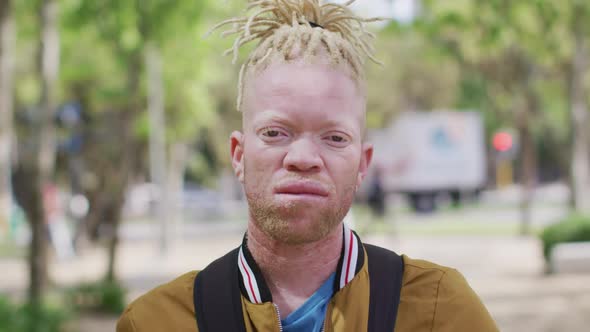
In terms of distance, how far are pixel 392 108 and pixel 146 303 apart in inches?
1510

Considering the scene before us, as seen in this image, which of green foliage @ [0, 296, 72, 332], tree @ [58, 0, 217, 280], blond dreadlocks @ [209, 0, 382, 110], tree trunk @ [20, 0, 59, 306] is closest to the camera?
blond dreadlocks @ [209, 0, 382, 110]

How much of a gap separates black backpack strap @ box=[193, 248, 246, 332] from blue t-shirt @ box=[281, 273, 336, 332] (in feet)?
0.40

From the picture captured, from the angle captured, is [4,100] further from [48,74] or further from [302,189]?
[302,189]

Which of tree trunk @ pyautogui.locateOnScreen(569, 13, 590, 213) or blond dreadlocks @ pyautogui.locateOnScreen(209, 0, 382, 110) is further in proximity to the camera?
tree trunk @ pyautogui.locateOnScreen(569, 13, 590, 213)

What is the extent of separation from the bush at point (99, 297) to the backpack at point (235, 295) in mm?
10071

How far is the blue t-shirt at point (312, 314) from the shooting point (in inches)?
72.3

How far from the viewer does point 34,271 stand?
9508 mm

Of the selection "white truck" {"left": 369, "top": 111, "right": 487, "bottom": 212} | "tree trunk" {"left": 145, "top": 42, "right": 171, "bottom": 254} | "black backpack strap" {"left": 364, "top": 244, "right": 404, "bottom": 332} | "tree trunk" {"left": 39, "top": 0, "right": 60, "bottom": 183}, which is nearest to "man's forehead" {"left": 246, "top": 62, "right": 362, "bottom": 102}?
"black backpack strap" {"left": 364, "top": 244, "right": 404, "bottom": 332}

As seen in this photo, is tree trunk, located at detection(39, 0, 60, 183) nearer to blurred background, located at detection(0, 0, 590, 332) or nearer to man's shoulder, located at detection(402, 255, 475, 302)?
blurred background, located at detection(0, 0, 590, 332)

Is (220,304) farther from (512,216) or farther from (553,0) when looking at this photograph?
(512,216)

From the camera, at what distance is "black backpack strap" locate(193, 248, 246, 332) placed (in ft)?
5.85

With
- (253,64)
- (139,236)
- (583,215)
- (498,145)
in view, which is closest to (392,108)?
(498,145)

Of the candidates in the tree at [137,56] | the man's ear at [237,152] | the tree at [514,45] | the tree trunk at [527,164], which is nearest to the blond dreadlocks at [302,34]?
the man's ear at [237,152]

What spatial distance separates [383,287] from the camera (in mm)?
1835
